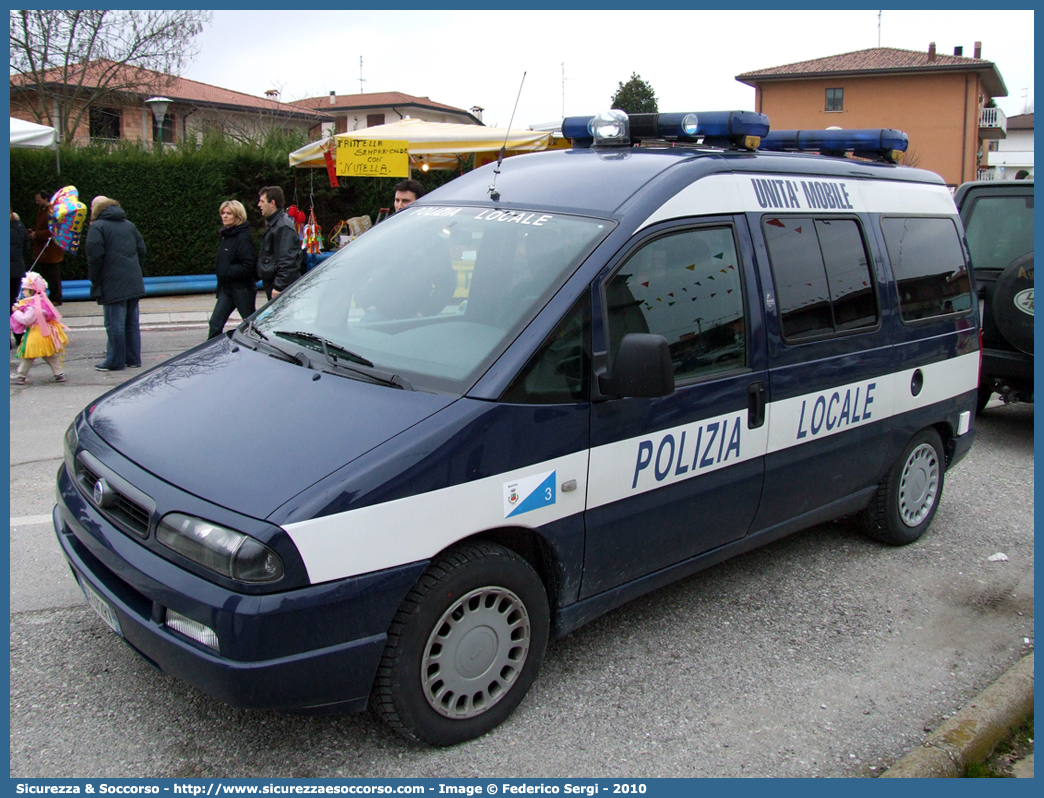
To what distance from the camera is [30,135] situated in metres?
11.8

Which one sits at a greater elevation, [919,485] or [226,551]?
[226,551]

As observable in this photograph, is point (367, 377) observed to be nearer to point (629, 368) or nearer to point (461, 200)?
point (629, 368)

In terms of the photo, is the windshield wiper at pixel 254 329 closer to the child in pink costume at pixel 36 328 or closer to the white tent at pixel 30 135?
the child in pink costume at pixel 36 328

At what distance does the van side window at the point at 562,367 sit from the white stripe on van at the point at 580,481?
229mm

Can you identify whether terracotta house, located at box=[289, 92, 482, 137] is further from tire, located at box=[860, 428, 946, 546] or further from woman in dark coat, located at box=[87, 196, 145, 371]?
tire, located at box=[860, 428, 946, 546]

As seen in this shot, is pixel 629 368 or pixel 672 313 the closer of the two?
pixel 629 368

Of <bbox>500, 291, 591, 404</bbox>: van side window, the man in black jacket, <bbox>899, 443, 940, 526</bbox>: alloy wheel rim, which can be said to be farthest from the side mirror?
the man in black jacket

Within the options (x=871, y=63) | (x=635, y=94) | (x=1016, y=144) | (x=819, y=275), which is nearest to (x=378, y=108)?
(x=635, y=94)

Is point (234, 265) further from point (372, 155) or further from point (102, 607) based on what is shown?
point (102, 607)

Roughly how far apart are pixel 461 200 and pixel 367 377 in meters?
1.22

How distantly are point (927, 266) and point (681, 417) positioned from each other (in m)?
2.31

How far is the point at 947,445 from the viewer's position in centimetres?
528

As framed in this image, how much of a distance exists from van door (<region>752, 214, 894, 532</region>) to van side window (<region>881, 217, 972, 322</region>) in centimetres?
24
